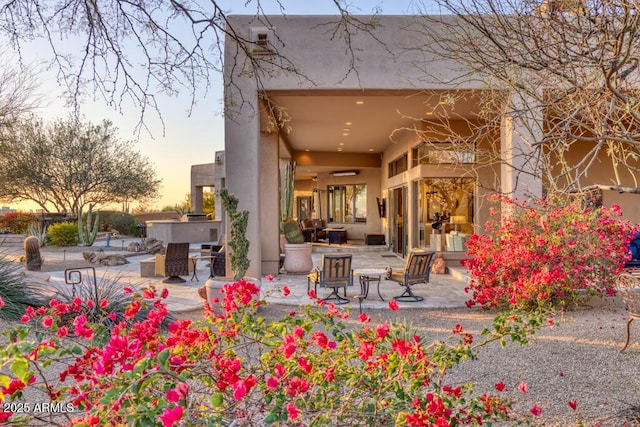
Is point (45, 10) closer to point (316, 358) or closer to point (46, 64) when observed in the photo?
point (46, 64)

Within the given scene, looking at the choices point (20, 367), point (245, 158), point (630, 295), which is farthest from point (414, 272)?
point (20, 367)

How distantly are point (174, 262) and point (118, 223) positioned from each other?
16.6 metres

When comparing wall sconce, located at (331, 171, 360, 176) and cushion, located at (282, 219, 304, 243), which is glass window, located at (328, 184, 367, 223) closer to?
wall sconce, located at (331, 171, 360, 176)

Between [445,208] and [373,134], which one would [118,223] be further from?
[445,208]

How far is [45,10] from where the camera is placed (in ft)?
9.96

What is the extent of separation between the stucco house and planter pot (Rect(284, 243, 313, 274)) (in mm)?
305

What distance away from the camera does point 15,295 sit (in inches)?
230

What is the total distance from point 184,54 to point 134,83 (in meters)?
0.41

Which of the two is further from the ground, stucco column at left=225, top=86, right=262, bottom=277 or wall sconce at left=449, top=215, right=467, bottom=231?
stucco column at left=225, top=86, right=262, bottom=277

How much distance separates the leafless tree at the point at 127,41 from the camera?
10.0ft

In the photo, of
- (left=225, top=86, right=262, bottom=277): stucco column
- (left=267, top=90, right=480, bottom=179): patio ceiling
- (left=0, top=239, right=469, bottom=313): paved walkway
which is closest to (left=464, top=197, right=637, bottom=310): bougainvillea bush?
(left=0, top=239, right=469, bottom=313): paved walkway

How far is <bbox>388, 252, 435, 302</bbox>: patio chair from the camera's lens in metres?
7.50

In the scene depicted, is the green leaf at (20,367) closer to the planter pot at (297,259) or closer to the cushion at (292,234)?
the planter pot at (297,259)

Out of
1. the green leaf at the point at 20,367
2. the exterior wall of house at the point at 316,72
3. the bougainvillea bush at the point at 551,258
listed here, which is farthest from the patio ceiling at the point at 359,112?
the green leaf at the point at 20,367
